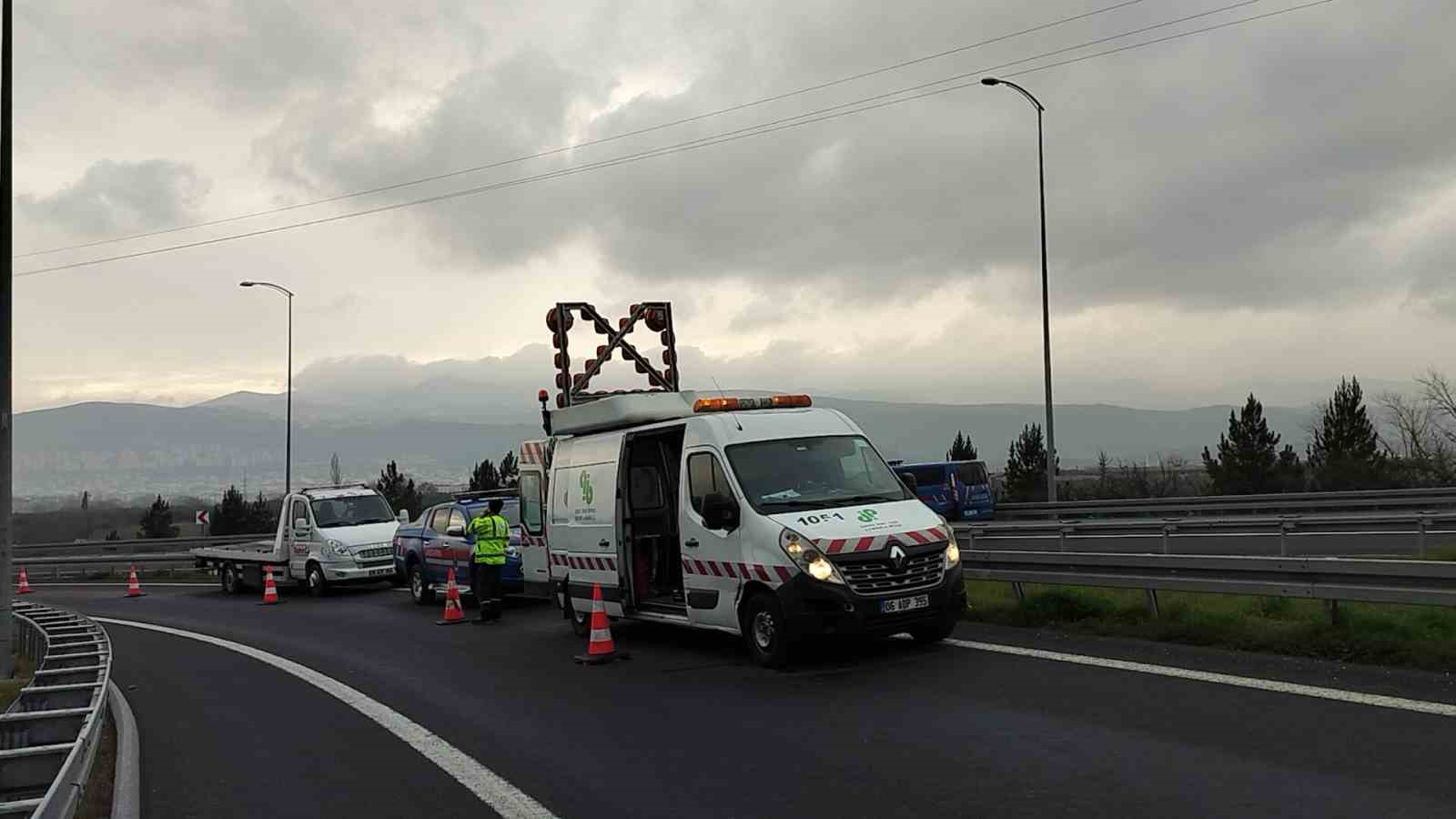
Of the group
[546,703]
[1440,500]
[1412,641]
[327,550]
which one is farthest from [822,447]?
[1440,500]

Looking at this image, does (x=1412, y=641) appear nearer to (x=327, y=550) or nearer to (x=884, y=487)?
(x=884, y=487)

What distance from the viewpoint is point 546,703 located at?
32.4 ft

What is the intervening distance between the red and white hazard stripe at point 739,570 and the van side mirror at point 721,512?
359mm

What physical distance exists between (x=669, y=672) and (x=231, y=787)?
4.35m

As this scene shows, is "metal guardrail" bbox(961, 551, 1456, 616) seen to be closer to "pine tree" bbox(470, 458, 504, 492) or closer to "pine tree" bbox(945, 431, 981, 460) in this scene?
"pine tree" bbox(470, 458, 504, 492)

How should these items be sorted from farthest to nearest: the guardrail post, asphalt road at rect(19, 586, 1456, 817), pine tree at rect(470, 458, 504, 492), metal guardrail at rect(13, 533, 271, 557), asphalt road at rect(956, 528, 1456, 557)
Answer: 1. pine tree at rect(470, 458, 504, 492)
2. metal guardrail at rect(13, 533, 271, 557)
3. asphalt road at rect(956, 528, 1456, 557)
4. the guardrail post
5. asphalt road at rect(19, 586, 1456, 817)

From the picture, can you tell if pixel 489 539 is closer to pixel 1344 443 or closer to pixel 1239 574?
pixel 1239 574

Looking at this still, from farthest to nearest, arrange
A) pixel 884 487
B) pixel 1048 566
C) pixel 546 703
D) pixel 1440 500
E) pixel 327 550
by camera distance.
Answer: pixel 1440 500 < pixel 327 550 < pixel 1048 566 < pixel 884 487 < pixel 546 703

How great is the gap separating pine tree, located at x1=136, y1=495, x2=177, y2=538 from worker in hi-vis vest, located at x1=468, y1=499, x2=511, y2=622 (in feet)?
221

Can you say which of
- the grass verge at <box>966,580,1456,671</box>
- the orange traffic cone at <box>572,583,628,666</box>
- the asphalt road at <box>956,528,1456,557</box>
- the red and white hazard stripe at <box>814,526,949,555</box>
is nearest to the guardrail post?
the asphalt road at <box>956,528,1456,557</box>

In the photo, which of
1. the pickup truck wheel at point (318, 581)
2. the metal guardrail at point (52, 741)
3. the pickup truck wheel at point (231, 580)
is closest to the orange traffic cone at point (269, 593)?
the pickup truck wheel at point (318, 581)

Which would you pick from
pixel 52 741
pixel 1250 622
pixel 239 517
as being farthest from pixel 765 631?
pixel 239 517

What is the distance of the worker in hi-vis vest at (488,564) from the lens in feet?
56.0

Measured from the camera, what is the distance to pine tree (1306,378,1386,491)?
38.5 m
